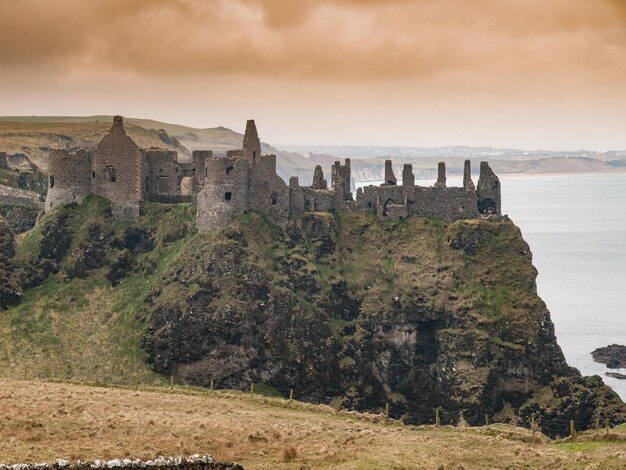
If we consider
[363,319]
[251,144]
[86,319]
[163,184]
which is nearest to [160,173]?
[163,184]

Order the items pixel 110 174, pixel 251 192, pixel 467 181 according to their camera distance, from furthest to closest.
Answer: pixel 467 181
pixel 110 174
pixel 251 192

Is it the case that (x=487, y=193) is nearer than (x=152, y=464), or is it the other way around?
(x=152, y=464)

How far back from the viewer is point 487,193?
107 metres

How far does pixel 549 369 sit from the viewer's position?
93.9 m

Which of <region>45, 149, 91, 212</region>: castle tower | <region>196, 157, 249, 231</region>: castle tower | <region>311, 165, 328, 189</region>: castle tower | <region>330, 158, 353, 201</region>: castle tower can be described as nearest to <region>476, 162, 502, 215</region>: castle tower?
<region>330, 158, 353, 201</region>: castle tower

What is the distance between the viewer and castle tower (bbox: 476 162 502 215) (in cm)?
10675

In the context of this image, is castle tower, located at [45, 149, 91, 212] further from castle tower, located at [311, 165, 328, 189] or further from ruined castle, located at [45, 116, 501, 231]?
castle tower, located at [311, 165, 328, 189]

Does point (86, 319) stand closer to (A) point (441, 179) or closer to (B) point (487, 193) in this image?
(A) point (441, 179)

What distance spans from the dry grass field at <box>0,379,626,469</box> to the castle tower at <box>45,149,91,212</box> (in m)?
40.9

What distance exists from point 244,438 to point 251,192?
155 feet

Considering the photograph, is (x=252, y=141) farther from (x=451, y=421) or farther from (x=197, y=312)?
(x=451, y=421)

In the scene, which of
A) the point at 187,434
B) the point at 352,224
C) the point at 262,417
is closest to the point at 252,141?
the point at 352,224

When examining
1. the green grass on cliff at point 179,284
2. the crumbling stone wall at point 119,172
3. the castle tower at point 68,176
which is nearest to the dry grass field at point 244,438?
the green grass on cliff at point 179,284

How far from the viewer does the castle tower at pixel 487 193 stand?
350ft
